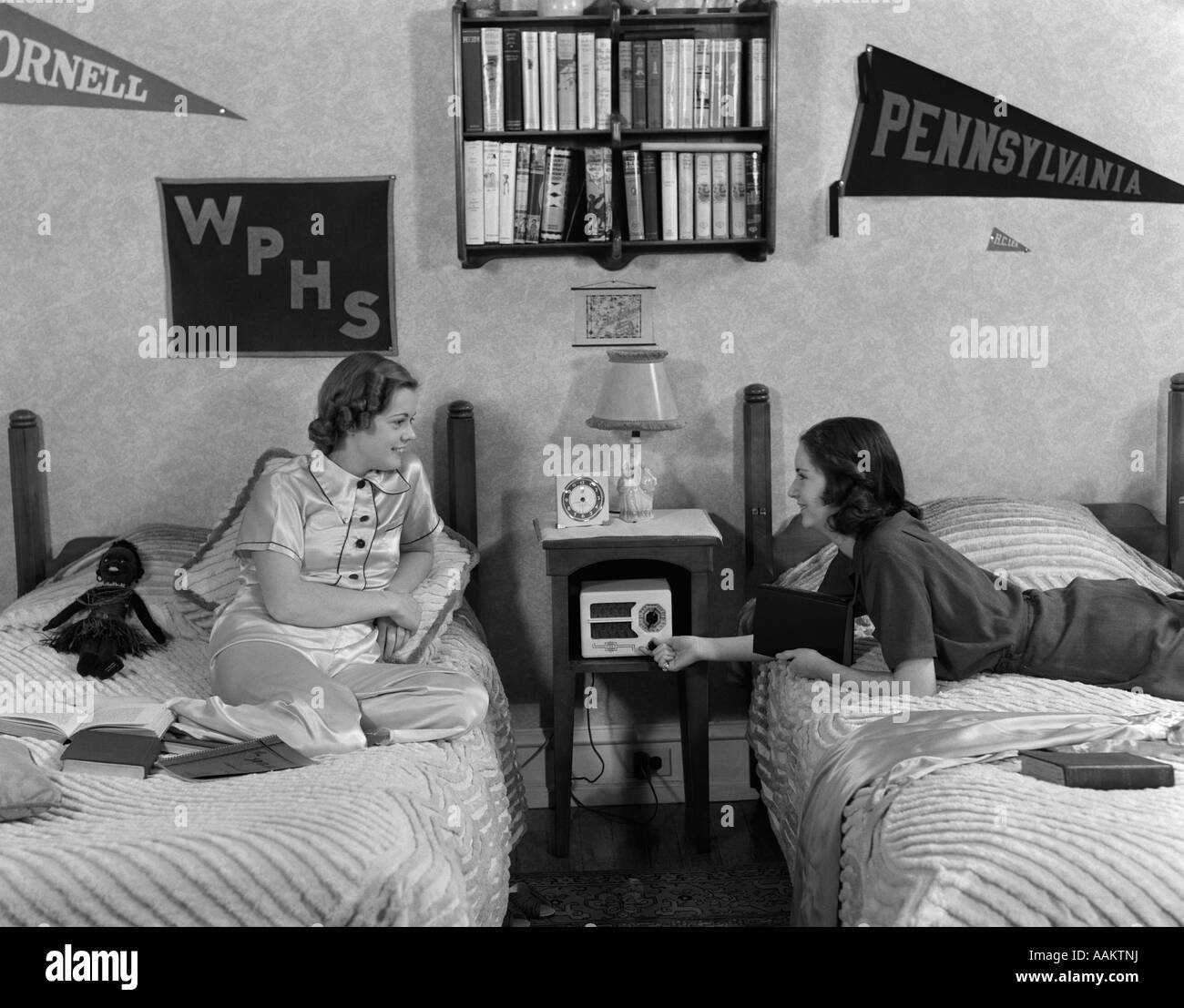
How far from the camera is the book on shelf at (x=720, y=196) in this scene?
10.3 ft

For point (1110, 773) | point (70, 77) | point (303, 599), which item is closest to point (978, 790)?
point (1110, 773)

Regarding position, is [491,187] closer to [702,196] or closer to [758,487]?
[702,196]

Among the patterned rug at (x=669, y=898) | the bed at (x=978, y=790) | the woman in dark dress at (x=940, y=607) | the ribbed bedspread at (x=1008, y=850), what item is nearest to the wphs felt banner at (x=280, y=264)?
the bed at (x=978, y=790)

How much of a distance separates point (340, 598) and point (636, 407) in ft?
3.03

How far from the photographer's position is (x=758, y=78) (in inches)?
121

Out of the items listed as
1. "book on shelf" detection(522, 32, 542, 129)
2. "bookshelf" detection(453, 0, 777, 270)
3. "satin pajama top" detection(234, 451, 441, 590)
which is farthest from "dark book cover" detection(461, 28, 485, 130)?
"satin pajama top" detection(234, 451, 441, 590)

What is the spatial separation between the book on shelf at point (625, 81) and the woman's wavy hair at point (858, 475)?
1.03 m

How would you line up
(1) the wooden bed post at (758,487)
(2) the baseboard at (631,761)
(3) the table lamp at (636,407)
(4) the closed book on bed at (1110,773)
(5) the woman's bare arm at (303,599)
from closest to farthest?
(4) the closed book on bed at (1110,773), (5) the woman's bare arm at (303,599), (3) the table lamp at (636,407), (1) the wooden bed post at (758,487), (2) the baseboard at (631,761)

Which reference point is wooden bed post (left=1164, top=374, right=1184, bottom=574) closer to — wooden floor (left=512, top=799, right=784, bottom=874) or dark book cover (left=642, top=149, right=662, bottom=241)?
wooden floor (left=512, top=799, right=784, bottom=874)

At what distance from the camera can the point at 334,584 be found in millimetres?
2658

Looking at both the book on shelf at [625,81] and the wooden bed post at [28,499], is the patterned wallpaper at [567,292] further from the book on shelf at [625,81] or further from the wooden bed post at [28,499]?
the book on shelf at [625,81]

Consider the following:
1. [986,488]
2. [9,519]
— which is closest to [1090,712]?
[986,488]

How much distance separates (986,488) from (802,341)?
648 mm
